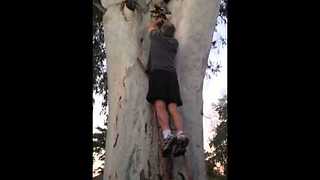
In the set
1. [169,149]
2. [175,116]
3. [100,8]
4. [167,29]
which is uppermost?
[100,8]

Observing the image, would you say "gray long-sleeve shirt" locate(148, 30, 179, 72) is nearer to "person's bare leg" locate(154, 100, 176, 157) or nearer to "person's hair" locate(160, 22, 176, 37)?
"person's hair" locate(160, 22, 176, 37)

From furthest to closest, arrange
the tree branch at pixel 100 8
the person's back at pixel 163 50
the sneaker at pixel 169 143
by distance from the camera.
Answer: the tree branch at pixel 100 8
the person's back at pixel 163 50
the sneaker at pixel 169 143

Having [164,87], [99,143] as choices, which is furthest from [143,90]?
[99,143]

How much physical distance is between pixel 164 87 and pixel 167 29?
44 cm

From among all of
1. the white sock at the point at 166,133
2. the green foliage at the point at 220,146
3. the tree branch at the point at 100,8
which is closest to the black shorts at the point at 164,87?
the white sock at the point at 166,133

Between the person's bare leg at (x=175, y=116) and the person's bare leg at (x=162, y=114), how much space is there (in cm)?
4

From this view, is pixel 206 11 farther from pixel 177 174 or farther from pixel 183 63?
pixel 177 174

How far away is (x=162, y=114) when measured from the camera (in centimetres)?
428

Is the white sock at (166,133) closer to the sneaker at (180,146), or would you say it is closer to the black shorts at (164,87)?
the sneaker at (180,146)

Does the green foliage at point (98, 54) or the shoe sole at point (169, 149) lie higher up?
the green foliage at point (98, 54)

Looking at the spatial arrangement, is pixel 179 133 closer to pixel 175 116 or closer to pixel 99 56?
pixel 175 116

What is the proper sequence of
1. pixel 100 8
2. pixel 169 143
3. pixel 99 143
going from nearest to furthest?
pixel 169 143 < pixel 99 143 < pixel 100 8

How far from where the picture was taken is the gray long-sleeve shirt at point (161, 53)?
14.2 feet
